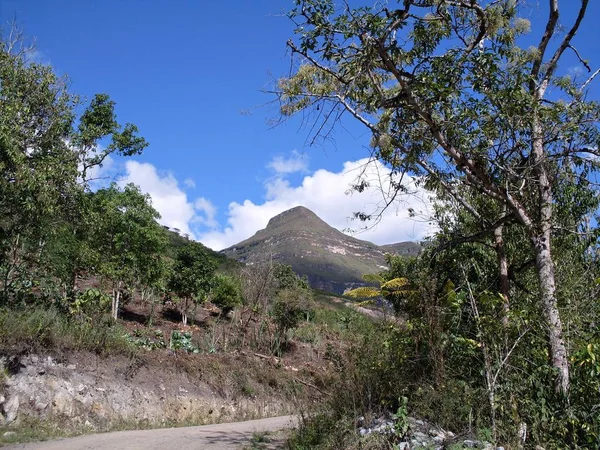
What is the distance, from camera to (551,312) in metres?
6.53

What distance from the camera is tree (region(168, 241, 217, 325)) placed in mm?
21766

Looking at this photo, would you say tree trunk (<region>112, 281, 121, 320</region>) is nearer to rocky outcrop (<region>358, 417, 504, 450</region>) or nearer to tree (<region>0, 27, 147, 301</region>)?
tree (<region>0, 27, 147, 301</region>)

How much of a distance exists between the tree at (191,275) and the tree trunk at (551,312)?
664 inches

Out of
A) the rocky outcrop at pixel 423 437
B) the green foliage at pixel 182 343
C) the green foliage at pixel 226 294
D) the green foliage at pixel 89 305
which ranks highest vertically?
the green foliage at pixel 226 294

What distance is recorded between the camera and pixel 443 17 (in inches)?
275

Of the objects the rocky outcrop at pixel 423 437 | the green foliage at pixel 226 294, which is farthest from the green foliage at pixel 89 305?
the rocky outcrop at pixel 423 437

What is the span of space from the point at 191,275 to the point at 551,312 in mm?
17313

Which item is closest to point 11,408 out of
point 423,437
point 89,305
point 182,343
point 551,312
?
point 89,305

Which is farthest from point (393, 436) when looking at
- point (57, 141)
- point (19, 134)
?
point (57, 141)

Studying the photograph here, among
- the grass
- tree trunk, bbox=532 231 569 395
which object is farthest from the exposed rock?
tree trunk, bbox=532 231 569 395

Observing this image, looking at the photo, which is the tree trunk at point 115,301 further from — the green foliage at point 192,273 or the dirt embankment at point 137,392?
the dirt embankment at point 137,392

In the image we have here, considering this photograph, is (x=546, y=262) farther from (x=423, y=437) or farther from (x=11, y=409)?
(x=11, y=409)

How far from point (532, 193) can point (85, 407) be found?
1035cm

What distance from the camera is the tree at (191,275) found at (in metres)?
21.8
